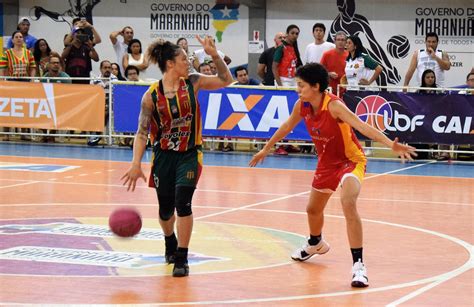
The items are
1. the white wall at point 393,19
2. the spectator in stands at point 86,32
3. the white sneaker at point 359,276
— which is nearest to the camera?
the white sneaker at point 359,276

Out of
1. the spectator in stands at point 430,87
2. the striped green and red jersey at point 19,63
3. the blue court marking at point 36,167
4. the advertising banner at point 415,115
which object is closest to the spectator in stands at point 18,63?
the striped green and red jersey at point 19,63

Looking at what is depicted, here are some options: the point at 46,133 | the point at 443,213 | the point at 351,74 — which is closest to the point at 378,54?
the point at 351,74

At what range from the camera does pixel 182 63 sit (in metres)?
8.68

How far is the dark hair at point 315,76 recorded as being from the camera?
28.2 ft

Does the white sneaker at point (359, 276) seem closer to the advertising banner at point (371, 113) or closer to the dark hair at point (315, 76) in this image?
the dark hair at point (315, 76)

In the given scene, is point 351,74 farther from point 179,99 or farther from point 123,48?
Result: point 179,99

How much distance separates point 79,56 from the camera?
22.0 metres

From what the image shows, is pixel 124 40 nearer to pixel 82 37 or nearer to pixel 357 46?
pixel 82 37

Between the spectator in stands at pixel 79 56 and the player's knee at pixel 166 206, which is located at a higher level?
the spectator in stands at pixel 79 56

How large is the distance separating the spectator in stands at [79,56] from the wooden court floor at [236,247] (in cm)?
651

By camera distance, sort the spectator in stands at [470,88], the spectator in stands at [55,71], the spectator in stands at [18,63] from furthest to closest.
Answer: the spectator in stands at [18,63] < the spectator in stands at [55,71] < the spectator in stands at [470,88]

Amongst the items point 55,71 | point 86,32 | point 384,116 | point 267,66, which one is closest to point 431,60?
point 384,116

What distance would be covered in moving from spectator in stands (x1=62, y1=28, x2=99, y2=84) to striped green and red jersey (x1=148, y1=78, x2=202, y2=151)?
13.6 meters

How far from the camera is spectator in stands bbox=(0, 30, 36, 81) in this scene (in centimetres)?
2202
